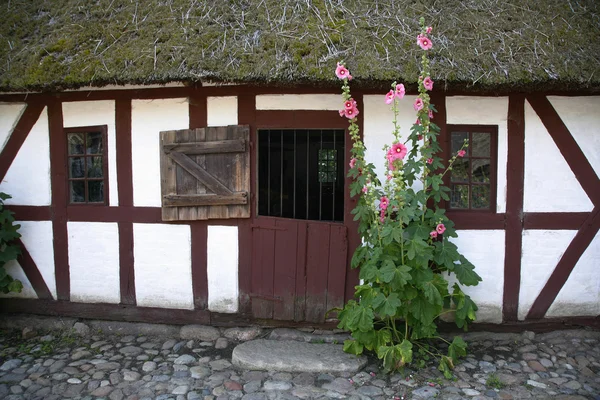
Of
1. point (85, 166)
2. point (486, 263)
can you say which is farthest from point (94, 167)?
point (486, 263)

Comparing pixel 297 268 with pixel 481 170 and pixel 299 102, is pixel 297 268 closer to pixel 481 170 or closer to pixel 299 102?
pixel 299 102

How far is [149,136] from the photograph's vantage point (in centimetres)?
464

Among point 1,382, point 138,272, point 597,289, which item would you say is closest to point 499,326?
point 597,289

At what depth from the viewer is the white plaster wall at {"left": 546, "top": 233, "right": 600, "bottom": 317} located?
14.4ft

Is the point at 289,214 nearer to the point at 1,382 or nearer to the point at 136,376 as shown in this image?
the point at 136,376

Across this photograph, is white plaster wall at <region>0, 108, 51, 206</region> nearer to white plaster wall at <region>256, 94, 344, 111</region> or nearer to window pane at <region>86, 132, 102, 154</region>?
window pane at <region>86, 132, 102, 154</region>

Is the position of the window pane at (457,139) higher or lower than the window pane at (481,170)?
higher

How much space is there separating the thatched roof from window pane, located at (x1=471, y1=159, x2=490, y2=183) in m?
0.76

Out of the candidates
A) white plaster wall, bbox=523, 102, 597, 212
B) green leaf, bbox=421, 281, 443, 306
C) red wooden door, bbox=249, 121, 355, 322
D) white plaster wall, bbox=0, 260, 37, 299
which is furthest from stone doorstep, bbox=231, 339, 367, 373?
white plaster wall, bbox=0, 260, 37, 299

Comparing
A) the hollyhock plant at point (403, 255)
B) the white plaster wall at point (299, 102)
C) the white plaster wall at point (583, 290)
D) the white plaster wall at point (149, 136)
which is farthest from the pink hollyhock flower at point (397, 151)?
the white plaster wall at point (583, 290)

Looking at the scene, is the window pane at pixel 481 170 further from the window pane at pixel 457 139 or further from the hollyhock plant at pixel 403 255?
the hollyhock plant at pixel 403 255

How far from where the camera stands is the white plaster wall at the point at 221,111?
4488 mm

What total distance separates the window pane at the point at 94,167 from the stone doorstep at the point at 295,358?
2.47 meters

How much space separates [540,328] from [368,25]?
3469 mm
